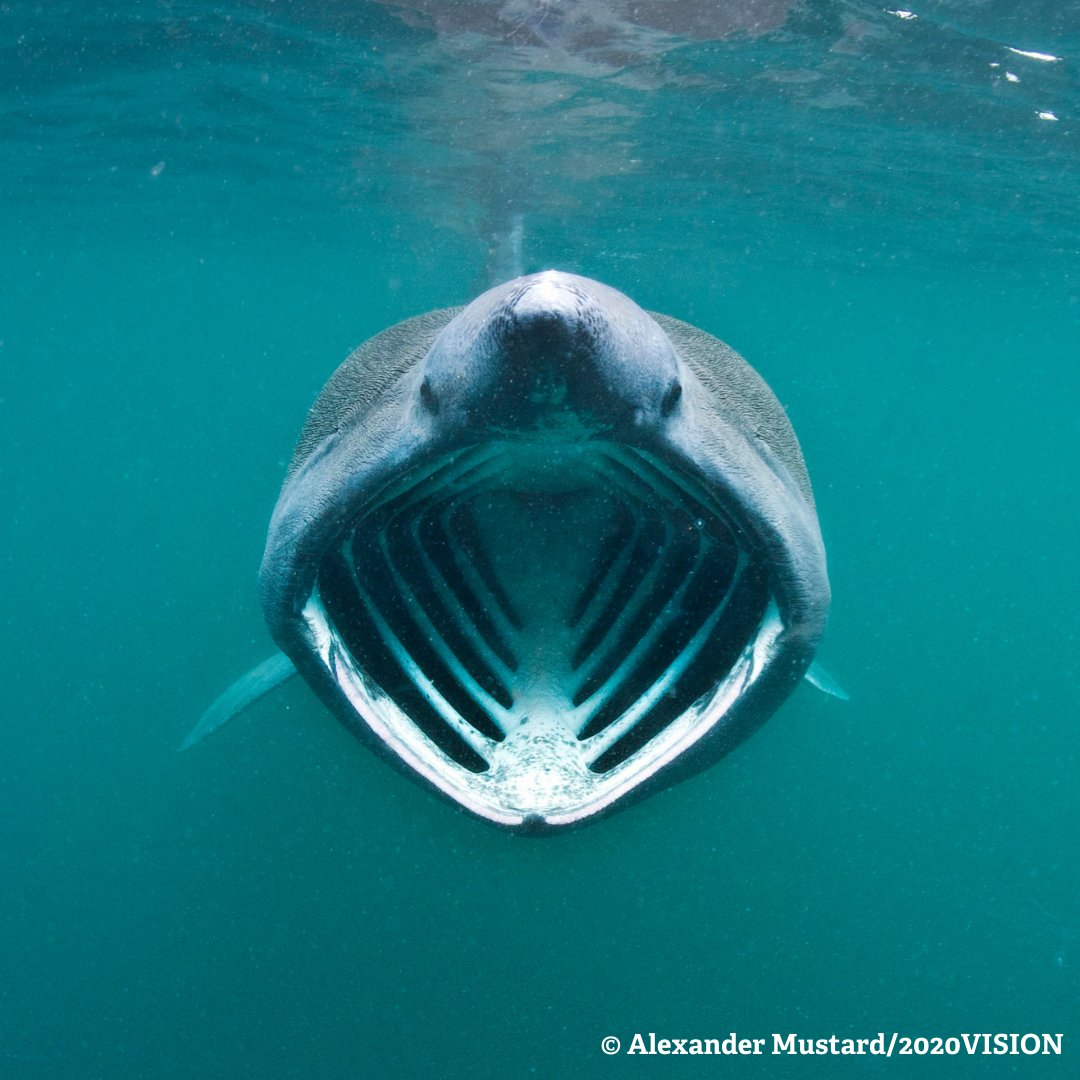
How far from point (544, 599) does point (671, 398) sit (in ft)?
4.02

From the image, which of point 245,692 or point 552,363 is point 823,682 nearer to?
point 245,692

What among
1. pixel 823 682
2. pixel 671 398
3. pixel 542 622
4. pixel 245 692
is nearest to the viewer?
pixel 671 398

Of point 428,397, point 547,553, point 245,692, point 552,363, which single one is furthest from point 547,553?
point 245,692

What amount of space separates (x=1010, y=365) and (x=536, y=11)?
28.5 meters

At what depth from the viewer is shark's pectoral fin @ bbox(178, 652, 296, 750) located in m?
4.57

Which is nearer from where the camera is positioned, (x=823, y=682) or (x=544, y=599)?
(x=544, y=599)

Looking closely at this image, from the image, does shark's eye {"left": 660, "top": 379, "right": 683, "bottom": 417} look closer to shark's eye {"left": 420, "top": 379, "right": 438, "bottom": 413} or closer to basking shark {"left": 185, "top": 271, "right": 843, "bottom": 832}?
basking shark {"left": 185, "top": 271, "right": 843, "bottom": 832}

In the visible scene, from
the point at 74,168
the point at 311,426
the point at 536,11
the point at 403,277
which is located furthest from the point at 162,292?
the point at 311,426

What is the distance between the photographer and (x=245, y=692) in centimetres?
470

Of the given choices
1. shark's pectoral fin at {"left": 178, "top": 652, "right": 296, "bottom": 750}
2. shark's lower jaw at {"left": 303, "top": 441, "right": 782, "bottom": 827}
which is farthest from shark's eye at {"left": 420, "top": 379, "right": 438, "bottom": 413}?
shark's pectoral fin at {"left": 178, "top": 652, "right": 296, "bottom": 750}

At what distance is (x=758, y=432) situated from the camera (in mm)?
2844

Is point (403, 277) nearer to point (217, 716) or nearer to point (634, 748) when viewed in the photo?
point (217, 716)

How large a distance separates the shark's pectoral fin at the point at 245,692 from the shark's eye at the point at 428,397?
278 centimetres

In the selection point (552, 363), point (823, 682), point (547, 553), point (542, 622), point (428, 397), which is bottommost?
point (823, 682)
